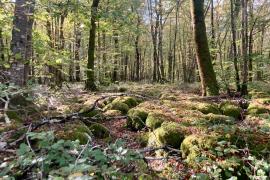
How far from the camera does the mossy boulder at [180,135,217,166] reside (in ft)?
14.1

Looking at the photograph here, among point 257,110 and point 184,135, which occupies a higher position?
point 257,110

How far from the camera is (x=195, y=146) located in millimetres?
4414

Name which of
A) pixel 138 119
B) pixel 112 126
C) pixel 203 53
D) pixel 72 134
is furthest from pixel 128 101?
pixel 72 134

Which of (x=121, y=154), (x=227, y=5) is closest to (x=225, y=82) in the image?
(x=121, y=154)

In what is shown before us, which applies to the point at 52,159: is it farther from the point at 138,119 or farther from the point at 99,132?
the point at 138,119

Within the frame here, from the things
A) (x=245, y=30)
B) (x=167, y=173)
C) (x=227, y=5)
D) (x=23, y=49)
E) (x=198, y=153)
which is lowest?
(x=167, y=173)

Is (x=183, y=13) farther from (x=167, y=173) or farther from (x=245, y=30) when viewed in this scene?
(x=167, y=173)

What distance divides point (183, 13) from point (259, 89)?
2280 cm

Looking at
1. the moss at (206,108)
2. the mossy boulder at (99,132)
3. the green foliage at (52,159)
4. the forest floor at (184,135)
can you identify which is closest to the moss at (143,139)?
the forest floor at (184,135)

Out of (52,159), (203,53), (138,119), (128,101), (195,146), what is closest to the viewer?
(52,159)

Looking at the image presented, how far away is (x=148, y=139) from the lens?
6.03 m

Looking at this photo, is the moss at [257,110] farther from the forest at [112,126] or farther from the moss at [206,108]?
the moss at [206,108]

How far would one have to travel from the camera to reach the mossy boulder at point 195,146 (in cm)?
429

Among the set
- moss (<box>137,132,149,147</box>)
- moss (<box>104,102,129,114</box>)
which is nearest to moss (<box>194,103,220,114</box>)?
moss (<box>137,132,149,147</box>)
